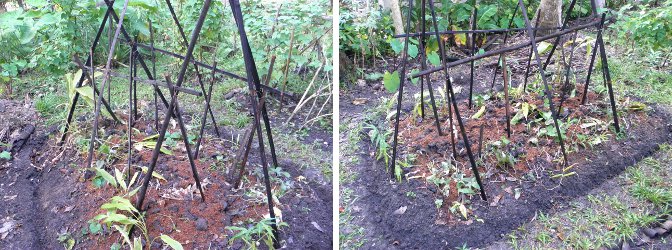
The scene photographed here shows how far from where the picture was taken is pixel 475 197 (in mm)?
1730

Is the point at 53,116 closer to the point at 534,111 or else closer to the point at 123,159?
the point at 123,159

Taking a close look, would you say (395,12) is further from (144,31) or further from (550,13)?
(144,31)

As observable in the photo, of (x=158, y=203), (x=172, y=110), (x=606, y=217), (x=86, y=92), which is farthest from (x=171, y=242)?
(x=606, y=217)

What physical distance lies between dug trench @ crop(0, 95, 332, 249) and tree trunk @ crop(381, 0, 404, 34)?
110 centimetres

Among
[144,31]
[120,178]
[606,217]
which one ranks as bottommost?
[606,217]

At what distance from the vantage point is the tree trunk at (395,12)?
2748 mm

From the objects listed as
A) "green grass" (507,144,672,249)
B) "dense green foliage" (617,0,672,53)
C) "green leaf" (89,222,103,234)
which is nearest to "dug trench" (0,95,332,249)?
"green leaf" (89,222,103,234)

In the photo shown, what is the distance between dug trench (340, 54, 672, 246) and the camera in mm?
1603

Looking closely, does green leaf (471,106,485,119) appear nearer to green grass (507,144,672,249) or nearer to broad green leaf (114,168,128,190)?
green grass (507,144,672,249)

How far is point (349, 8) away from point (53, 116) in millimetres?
1538

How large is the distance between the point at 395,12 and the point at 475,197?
1.34 m

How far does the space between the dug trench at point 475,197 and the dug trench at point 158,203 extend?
0.52 ft

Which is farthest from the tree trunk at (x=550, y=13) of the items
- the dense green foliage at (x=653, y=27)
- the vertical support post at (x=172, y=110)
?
the vertical support post at (x=172, y=110)

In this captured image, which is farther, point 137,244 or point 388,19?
point 388,19
